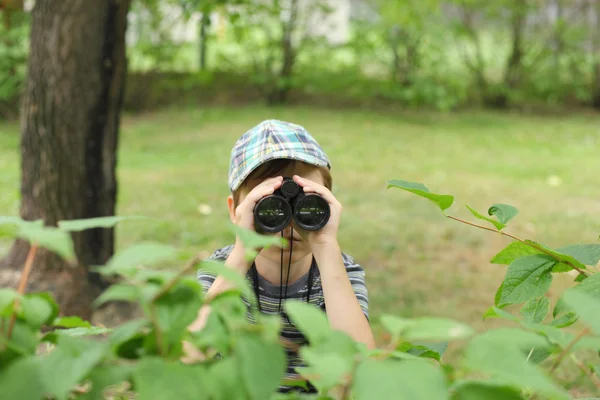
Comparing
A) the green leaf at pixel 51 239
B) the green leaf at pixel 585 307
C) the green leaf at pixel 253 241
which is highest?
the green leaf at pixel 51 239

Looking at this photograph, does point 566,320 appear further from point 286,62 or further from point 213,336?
point 286,62

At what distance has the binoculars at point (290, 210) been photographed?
1808 mm

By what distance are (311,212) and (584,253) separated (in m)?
0.77

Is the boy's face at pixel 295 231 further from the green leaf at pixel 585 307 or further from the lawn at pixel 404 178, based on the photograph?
the green leaf at pixel 585 307

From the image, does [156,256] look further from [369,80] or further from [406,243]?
[369,80]

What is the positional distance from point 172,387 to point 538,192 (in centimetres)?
652

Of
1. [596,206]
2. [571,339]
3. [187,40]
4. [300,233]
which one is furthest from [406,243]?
[187,40]

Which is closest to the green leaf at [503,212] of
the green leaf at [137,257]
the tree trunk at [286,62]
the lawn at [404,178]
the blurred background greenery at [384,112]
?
the green leaf at [137,257]

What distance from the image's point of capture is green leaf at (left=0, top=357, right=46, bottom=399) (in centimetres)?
65

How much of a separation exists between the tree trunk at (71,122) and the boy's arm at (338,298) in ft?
6.51

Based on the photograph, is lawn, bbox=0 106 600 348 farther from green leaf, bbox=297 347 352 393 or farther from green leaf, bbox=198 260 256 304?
green leaf, bbox=297 347 352 393

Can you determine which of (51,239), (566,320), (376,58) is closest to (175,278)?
(51,239)

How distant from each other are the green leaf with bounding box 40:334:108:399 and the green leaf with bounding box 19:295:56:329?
0.04 metres

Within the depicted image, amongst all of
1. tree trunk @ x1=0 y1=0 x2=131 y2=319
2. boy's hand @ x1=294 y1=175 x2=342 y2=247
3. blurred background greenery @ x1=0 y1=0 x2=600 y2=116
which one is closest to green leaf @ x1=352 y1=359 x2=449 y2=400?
boy's hand @ x1=294 y1=175 x2=342 y2=247
